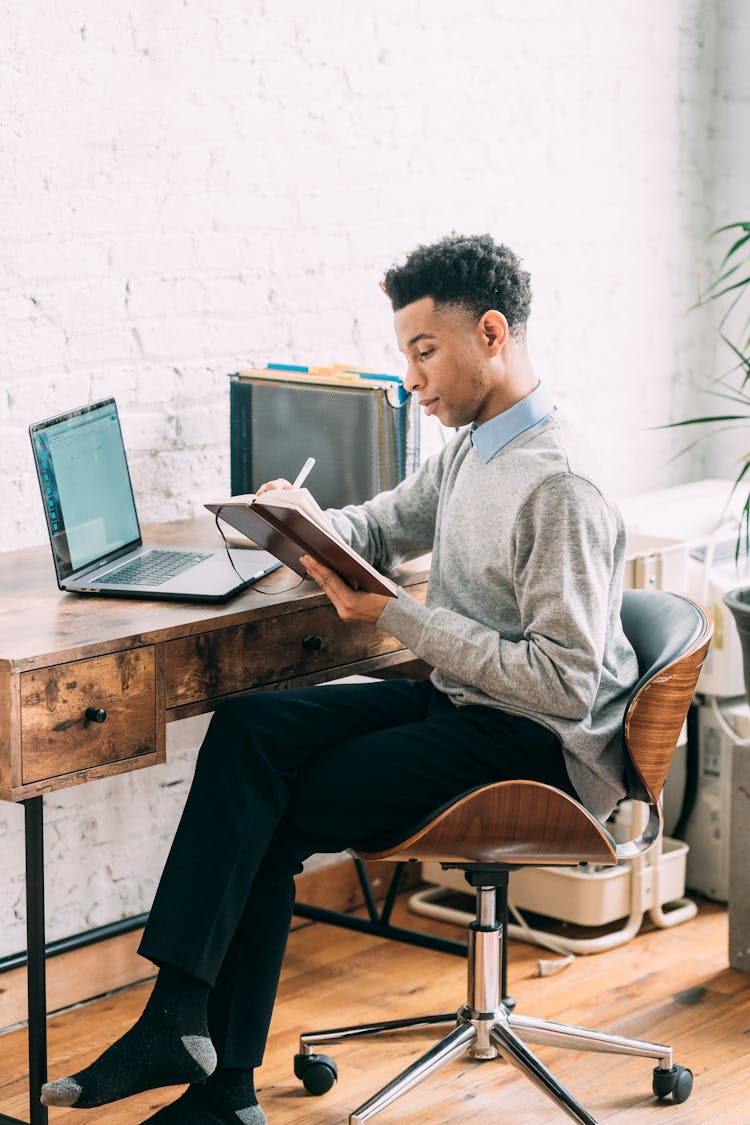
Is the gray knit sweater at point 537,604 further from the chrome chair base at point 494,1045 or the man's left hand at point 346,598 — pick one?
the chrome chair base at point 494,1045

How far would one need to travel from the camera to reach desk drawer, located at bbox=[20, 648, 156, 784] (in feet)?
6.31

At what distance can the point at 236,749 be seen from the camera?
2.09 m

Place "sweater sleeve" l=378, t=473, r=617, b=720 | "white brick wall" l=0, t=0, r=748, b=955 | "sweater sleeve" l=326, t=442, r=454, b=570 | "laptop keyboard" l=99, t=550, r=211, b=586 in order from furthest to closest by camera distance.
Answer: "white brick wall" l=0, t=0, r=748, b=955, "sweater sleeve" l=326, t=442, r=454, b=570, "laptop keyboard" l=99, t=550, r=211, b=586, "sweater sleeve" l=378, t=473, r=617, b=720

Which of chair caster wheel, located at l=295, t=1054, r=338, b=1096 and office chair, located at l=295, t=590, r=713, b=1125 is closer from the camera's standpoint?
office chair, located at l=295, t=590, r=713, b=1125

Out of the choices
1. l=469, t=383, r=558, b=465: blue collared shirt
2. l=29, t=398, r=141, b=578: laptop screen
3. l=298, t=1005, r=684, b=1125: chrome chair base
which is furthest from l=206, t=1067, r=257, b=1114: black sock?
l=469, t=383, r=558, b=465: blue collared shirt

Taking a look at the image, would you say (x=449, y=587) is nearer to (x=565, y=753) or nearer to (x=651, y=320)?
(x=565, y=753)

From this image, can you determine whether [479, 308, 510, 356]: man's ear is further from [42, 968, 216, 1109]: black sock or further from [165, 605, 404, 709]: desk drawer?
[42, 968, 216, 1109]: black sock

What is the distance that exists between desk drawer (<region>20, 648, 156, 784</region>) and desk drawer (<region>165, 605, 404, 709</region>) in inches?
1.9

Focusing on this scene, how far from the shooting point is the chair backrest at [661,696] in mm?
2111

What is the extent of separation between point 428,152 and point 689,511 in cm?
94

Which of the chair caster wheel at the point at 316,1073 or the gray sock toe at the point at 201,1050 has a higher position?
the gray sock toe at the point at 201,1050

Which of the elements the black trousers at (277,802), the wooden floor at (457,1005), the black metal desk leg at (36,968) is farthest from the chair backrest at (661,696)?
the black metal desk leg at (36,968)

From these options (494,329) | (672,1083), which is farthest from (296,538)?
(672,1083)

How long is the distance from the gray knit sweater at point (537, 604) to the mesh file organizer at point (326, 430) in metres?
0.36
